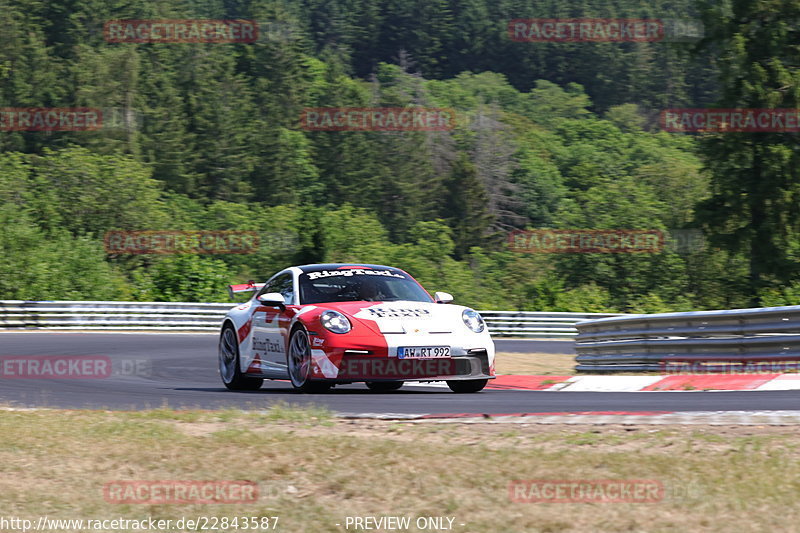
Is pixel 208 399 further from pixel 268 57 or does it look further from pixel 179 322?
pixel 268 57

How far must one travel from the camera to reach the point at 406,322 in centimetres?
1023

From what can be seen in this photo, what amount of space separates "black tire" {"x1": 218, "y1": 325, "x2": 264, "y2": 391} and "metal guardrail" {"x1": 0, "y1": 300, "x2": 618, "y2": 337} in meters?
14.0

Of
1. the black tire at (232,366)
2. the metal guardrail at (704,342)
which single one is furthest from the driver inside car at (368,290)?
the metal guardrail at (704,342)

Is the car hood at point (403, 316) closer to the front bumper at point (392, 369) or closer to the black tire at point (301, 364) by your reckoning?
the front bumper at point (392, 369)

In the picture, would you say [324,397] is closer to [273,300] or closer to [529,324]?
[273,300]

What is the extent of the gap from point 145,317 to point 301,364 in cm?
1690

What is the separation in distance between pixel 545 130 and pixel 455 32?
865 inches

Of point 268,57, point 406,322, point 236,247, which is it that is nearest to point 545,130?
point 268,57

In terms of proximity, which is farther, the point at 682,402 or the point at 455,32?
the point at 455,32

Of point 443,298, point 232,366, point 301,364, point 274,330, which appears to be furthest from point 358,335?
point 232,366

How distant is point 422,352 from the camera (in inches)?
396

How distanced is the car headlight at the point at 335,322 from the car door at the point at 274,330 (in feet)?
2.24

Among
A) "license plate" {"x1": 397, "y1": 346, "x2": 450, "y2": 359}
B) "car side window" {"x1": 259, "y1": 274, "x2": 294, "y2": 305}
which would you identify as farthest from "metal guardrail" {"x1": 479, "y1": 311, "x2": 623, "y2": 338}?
"license plate" {"x1": 397, "y1": 346, "x2": 450, "y2": 359}

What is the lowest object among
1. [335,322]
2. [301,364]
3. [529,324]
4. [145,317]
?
[529,324]
